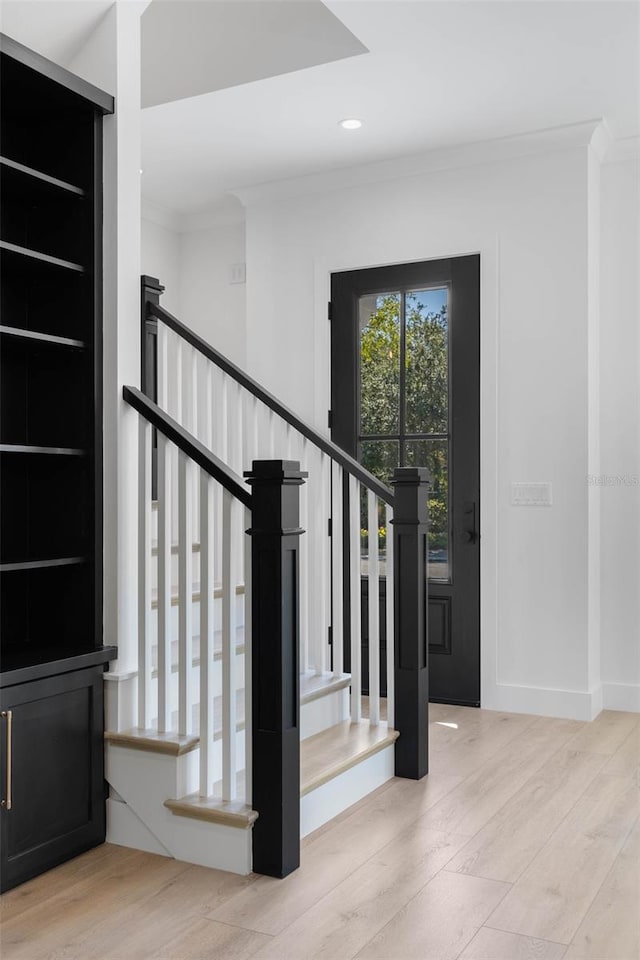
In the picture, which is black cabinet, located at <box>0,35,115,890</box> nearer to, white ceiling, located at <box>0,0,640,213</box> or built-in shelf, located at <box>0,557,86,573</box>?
built-in shelf, located at <box>0,557,86,573</box>

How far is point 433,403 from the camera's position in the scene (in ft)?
15.3

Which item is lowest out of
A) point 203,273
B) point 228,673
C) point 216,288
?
point 228,673

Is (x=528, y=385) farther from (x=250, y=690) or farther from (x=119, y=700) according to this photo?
(x=119, y=700)

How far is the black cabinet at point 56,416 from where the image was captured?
8.87 feet

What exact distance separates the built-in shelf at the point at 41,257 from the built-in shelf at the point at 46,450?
58 cm

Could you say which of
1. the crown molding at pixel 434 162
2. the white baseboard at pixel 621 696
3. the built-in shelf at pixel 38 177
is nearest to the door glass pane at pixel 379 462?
the white baseboard at pixel 621 696

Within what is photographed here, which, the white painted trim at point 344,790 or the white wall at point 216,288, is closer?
the white painted trim at point 344,790

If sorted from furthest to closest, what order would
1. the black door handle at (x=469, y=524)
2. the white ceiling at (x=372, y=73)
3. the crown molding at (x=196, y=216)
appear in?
the crown molding at (x=196, y=216), the black door handle at (x=469, y=524), the white ceiling at (x=372, y=73)

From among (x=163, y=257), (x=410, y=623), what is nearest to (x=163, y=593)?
(x=410, y=623)

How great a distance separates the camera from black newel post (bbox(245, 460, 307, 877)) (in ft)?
8.26

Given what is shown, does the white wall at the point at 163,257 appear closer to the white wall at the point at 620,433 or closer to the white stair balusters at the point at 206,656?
the white wall at the point at 620,433

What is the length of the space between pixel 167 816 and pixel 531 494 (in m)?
2.46

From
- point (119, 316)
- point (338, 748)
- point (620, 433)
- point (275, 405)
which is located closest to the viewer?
point (119, 316)

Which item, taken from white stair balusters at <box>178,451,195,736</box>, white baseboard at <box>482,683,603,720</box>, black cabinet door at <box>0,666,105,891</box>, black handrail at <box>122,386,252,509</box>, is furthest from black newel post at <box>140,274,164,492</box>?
white baseboard at <box>482,683,603,720</box>
